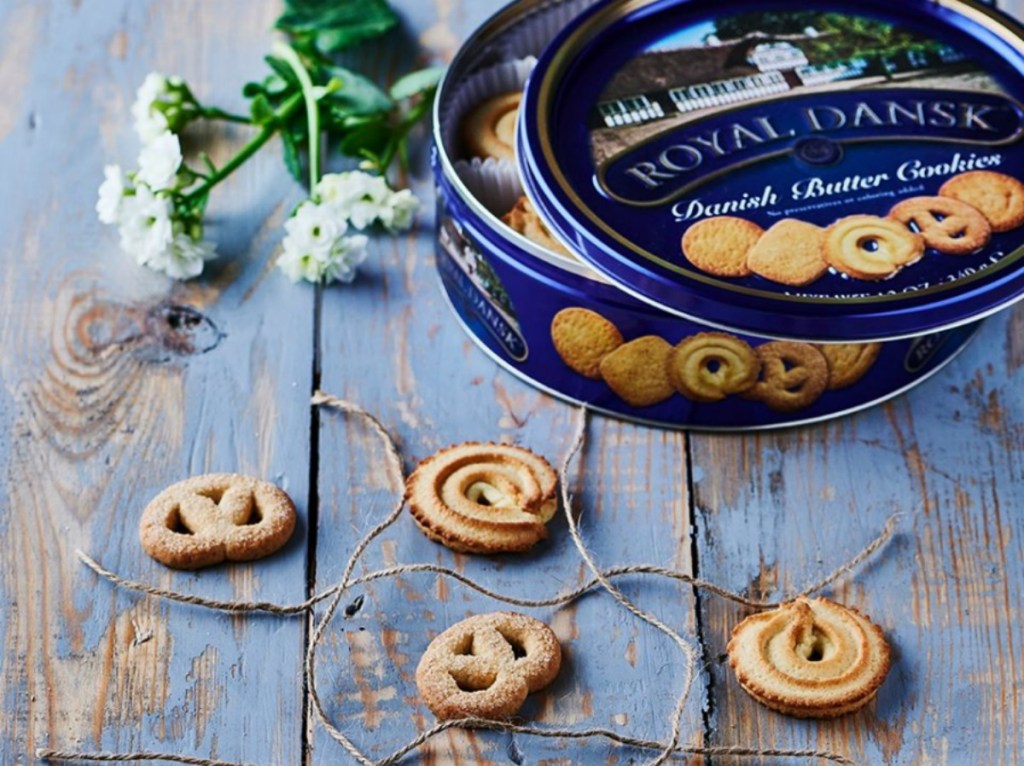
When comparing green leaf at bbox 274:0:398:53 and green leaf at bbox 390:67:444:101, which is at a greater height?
green leaf at bbox 274:0:398:53

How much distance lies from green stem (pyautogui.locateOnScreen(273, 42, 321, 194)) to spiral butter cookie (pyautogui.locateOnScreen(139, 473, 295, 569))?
1.13 feet

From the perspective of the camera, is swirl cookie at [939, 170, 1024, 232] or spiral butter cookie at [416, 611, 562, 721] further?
swirl cookie at [939, 170, 1024, 232]

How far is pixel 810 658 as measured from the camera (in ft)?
3.94

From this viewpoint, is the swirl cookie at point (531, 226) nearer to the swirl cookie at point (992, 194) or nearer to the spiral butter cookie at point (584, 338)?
the spiral butter cookie at point (584, 338)

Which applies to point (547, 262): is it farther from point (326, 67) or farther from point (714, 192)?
point (326, 67)

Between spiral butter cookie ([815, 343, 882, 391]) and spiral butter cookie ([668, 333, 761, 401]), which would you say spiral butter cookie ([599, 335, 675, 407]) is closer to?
spiral butter cookie ([668, 333, 761, 401])

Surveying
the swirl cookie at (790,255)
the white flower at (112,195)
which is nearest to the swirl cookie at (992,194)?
the swirl cookie at (790,255)

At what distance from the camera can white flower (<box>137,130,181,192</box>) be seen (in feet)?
4.81

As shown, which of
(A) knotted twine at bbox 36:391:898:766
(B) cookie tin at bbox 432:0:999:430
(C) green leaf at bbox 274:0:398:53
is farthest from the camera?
(C) green leaf at bbox 274:0:398:53

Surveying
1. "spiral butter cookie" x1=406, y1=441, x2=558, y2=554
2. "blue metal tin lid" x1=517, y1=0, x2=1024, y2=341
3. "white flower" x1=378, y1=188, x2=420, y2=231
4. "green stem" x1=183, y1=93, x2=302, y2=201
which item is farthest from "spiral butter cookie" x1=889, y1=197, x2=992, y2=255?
"green stem" x1=183, y1=93, x2=302, y2=201

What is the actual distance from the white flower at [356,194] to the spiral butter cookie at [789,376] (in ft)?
1.41

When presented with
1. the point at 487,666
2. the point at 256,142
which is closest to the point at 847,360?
the point at 487,666

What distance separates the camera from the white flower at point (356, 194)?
150cm

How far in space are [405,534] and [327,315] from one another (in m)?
0.28
